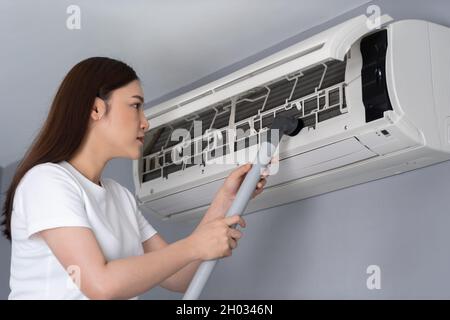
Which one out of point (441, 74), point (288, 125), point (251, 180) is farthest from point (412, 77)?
point (251, 180)

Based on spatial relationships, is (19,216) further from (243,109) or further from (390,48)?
(390,48)

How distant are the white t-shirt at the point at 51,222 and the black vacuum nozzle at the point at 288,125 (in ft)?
Result: 1.54

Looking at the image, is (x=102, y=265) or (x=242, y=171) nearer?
(x=102, y=265)

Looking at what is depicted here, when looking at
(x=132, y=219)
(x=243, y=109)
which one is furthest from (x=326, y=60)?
(x=132, y=219)

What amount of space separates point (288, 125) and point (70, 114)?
522 millimetres

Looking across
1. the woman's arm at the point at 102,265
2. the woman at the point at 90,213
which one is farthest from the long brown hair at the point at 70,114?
the woman's arm at the point at 102,265

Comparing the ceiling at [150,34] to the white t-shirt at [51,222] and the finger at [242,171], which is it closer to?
the finger at [242,171]

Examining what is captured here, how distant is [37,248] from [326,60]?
73 centimetres

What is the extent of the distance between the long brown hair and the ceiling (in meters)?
0.45

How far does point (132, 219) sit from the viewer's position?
1.62 m

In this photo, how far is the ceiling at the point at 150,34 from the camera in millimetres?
2006

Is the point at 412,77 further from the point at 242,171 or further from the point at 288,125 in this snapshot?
the point at 242,171

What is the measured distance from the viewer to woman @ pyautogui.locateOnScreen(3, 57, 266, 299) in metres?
1.35

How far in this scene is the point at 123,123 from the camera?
1605 millimetres
